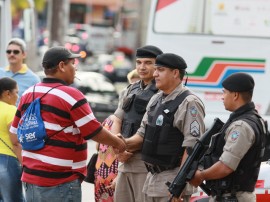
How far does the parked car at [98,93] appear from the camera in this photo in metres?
19.5

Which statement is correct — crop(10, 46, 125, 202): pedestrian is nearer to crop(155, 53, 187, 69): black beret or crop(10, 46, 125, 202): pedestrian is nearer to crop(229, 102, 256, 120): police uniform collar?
crop(155, 53, 187, 69): black beret

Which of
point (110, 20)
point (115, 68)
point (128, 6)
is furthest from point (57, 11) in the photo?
point (110, 20)

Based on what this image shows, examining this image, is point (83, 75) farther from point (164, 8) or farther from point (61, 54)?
point (61, 54)

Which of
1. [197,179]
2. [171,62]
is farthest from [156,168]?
[171,62]

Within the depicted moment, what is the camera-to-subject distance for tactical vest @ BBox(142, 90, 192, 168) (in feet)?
21.5

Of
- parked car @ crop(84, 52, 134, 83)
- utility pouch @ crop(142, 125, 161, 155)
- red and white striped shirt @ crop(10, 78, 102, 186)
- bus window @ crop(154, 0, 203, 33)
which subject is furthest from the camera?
parked car @ crop(84, 52, 134, 83)

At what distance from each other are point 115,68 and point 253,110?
1145 inches

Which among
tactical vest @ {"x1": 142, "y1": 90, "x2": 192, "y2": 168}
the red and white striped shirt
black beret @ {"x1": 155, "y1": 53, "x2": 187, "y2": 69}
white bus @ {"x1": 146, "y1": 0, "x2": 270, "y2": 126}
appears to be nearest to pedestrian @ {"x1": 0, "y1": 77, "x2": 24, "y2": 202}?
the red and white striped shirt

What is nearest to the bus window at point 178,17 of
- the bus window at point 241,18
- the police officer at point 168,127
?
the bus window at point 241,18

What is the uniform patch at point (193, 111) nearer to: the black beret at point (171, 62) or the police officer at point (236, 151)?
the black beret at point (171, 62)

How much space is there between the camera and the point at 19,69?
10109 mm

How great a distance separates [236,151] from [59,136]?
1.31 m

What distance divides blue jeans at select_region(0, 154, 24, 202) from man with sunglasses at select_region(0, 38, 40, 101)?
2151 mm

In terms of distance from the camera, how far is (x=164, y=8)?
13.3 metres
